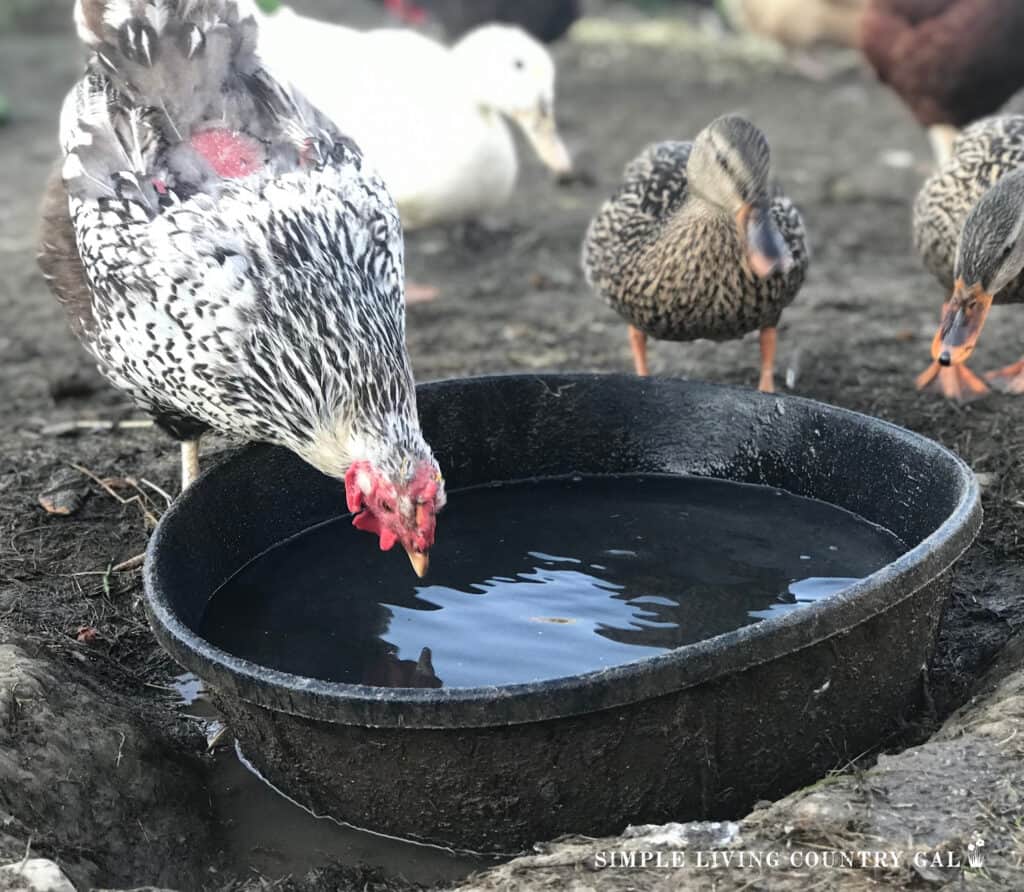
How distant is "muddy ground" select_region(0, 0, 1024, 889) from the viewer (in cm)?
263

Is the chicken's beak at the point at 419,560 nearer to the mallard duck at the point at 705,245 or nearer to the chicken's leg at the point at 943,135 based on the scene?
the mallard duck at the point at 705,245

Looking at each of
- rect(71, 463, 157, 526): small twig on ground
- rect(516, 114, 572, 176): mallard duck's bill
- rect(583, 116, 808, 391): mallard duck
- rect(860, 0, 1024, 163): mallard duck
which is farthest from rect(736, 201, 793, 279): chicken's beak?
rect(860, 0, 1024, 163): mallard duck

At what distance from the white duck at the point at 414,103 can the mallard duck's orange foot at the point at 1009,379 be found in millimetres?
3136

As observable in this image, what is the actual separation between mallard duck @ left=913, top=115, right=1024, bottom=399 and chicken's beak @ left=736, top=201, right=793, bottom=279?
1.81 ft

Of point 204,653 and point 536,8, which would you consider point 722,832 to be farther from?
point 536,8

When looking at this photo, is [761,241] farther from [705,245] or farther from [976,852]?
[976,852]

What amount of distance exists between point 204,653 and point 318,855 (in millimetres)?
552

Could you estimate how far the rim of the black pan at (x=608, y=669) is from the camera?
7.91 ft

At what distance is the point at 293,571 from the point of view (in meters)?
3.56

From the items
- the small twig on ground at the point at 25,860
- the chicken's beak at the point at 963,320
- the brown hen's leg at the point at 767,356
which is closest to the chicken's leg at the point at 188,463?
the small twig on ground at the point at 25,860

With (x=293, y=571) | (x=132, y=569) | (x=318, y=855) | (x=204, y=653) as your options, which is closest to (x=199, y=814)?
(x=318, y=855)

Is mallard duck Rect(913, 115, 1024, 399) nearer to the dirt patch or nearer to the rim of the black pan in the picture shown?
the rim of the black pan

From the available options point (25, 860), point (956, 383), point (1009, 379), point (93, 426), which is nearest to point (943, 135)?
point (1009, 379)

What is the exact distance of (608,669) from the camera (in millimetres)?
2430
